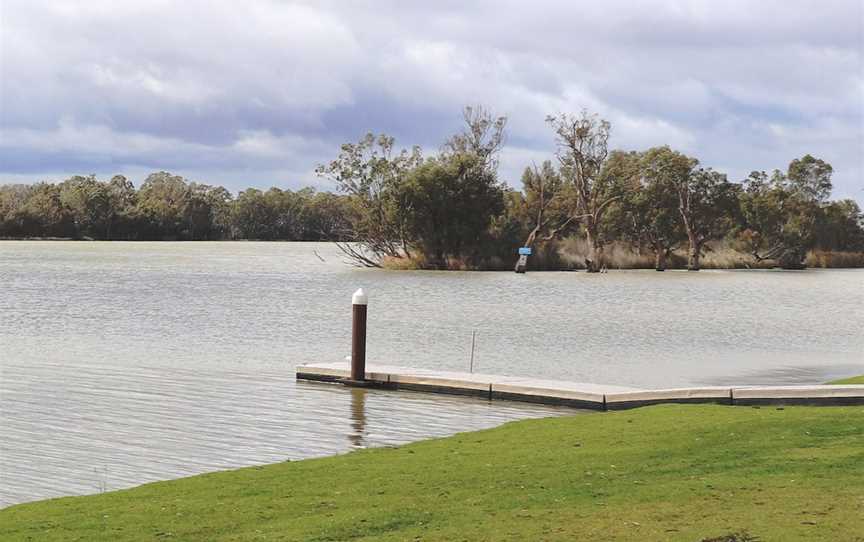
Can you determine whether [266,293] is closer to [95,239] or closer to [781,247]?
[781,247]

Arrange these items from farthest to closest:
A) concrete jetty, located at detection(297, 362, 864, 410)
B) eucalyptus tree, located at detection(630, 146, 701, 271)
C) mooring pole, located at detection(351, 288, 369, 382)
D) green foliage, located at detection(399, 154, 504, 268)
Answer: eucalyptus tree, located at detection(630, 146, 701, 271)
green foliage, located at detection(399, 154, 504, 268)
mooring pole, located at detection(351, 288, 369, 382)
concrete jetty, located at detection(297, 362, 864, 410)

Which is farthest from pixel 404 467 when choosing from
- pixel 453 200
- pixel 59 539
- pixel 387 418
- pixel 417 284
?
pixel 453 200

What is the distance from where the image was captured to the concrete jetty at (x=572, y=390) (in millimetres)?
15000

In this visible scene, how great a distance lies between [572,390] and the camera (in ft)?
58.1

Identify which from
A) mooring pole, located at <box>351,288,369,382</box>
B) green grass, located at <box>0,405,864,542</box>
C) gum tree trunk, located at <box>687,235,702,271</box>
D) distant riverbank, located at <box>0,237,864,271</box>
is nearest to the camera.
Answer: green grass, located at <box>0,405,864,542</box>

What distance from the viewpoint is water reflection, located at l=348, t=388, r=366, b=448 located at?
14.7m

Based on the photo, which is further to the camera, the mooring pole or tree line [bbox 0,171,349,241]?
tree line [bbox 0,171,349,241]

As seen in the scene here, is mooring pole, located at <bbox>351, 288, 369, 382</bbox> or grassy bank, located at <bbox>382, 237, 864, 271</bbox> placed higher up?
grassy bank, located at <bbox>382, 237, 864, 271</bbox>

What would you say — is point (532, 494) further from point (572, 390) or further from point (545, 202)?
point (545, 202)

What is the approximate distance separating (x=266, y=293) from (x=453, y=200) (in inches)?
1052

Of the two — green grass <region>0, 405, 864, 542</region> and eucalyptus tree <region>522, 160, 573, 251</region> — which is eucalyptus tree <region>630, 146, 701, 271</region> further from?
green grass <region>0, 405, 864, 542</region>

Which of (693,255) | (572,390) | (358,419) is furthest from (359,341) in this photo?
(693,255)

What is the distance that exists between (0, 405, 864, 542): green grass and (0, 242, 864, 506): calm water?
225cm

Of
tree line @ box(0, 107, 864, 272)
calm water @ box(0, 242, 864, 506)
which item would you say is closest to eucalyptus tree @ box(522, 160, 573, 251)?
tree line @ box(0, 107, 864, 272)
